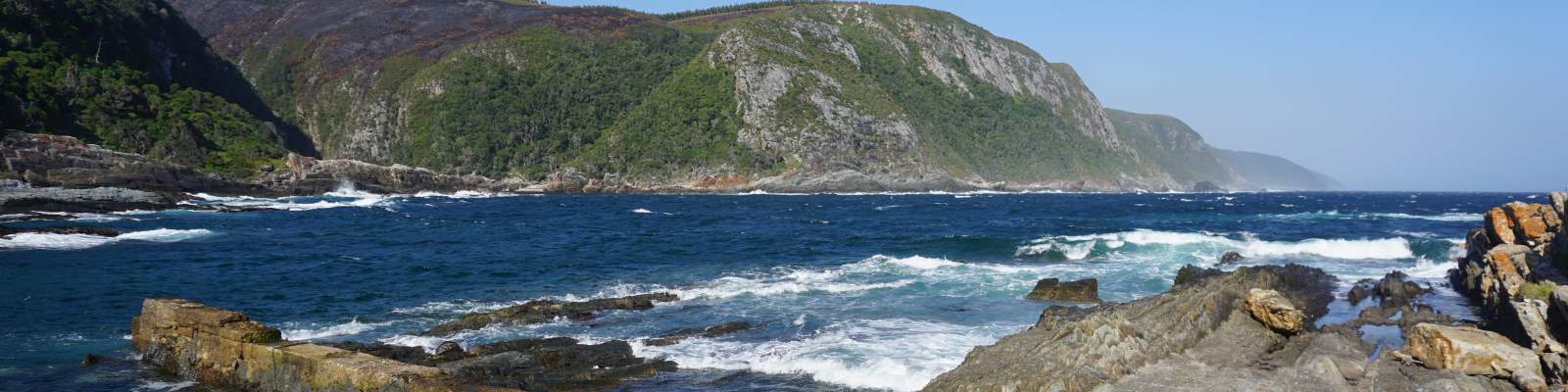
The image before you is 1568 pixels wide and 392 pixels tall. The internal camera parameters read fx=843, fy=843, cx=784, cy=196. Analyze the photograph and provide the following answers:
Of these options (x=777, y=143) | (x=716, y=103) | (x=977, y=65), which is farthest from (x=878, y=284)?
(x=977, y=65)

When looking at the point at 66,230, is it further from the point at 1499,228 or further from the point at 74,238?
the point at 1499,228

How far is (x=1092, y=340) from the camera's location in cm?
961

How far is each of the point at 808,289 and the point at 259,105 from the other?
106 m

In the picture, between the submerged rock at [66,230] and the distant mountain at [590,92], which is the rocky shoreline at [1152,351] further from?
the distant mountain at [590,92]

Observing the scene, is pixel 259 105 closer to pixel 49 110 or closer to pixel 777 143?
pixel 49 110

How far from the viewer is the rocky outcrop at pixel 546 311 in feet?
56.1

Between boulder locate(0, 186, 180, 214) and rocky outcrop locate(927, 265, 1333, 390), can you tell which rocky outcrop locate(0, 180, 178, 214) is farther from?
rocky outcrop locate(927, 265, 1333, 390)

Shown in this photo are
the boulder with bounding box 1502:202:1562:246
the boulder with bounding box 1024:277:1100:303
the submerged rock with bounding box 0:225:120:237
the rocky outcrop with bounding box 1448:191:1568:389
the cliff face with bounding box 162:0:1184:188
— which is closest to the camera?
the rocky outcrop with bounding box 1448:191:1568:389

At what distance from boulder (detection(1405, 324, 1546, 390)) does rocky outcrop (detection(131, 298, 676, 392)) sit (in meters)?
10.0

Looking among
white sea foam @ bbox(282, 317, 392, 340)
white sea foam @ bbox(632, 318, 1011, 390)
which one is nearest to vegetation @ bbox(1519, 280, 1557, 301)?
white sea foam @ bbox(632, 318, 1011, 390)

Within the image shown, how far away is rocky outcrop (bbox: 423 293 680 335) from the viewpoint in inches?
674

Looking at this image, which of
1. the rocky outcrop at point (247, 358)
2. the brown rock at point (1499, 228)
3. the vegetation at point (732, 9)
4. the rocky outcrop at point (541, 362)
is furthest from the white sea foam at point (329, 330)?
the vegetation at point (732, 9)

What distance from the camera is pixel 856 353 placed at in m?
14.4

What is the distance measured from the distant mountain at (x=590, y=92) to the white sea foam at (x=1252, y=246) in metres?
67.1
